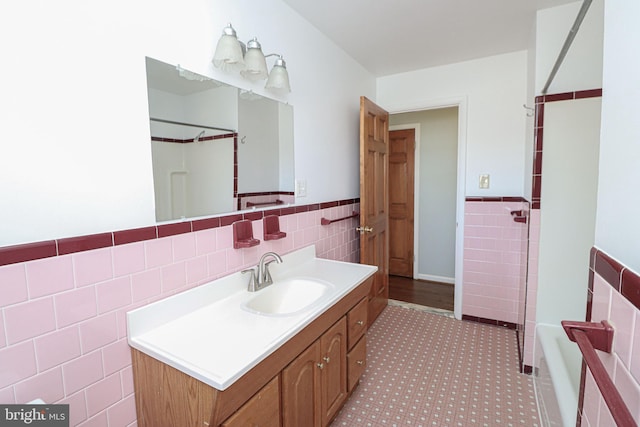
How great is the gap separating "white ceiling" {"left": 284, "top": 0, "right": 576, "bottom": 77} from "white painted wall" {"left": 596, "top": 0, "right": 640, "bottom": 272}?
1405 millimetres

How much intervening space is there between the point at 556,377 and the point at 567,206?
104cm

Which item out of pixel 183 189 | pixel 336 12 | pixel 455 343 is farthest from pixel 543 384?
pixel 336 12

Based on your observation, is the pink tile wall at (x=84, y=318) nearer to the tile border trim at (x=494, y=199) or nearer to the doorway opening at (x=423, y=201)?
the tile border trim at (x=494, y=199)

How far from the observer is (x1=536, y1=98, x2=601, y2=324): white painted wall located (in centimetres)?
190

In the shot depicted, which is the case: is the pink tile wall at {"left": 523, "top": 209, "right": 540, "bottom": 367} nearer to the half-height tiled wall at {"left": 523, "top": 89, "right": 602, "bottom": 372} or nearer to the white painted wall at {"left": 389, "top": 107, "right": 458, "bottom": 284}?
the half-height tiled wall at {"left": 523, "top": 89, "right": 602, "bottom": 372}

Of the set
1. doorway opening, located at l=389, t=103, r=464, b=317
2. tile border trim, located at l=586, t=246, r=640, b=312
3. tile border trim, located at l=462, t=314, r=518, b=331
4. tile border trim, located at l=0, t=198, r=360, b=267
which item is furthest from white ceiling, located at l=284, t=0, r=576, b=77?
tile border trim, located at l=462, t=314, r=518, b=331

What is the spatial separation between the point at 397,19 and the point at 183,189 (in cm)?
174

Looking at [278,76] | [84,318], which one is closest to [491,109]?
[278,76]

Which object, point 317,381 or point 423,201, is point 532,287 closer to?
point 317,381

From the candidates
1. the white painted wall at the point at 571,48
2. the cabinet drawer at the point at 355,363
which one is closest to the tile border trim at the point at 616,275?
the cabinet drawer at the point at 355,363

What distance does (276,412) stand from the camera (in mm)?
1109

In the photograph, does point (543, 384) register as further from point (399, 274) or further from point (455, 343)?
point (399, 274)

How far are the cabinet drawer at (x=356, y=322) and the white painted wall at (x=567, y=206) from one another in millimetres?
1200

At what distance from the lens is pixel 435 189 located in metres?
3.82
